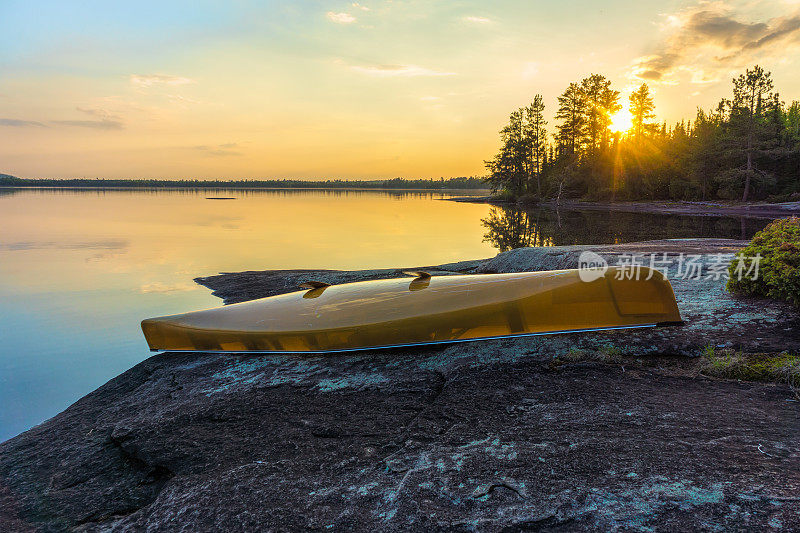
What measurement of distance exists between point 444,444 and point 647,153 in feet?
150

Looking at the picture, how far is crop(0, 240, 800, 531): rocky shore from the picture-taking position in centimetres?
201

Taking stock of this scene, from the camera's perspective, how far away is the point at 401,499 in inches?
83.4

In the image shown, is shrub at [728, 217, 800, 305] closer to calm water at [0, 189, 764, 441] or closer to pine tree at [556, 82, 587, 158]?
calm water at [0, 189, 764, 441]

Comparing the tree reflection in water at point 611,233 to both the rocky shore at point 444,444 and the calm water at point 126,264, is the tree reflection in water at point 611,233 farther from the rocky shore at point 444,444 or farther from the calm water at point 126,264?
the rocky shore at point 444,444

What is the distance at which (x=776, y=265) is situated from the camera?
437 cm

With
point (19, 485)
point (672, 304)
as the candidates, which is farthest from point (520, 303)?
point (19, 485)

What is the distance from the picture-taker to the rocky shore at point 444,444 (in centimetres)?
201

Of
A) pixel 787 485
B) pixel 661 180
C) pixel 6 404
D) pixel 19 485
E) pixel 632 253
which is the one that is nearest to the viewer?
pixel 787 485

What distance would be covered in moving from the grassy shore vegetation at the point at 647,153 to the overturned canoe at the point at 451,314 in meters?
33.3

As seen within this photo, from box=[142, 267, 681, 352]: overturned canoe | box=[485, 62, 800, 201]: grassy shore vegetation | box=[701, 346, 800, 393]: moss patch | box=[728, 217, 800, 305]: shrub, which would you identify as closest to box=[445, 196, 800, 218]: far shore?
box=[485, 62, 800, 201]: grassy shore vegetation

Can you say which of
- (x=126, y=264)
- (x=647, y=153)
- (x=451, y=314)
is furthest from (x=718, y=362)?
(x=647, y=153)

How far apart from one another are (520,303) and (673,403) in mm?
1549

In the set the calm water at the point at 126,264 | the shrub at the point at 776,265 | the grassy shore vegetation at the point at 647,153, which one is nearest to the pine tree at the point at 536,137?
the grassy shore vegetation at the point at 647,153

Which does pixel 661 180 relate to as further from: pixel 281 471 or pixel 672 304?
pixel 281 471
